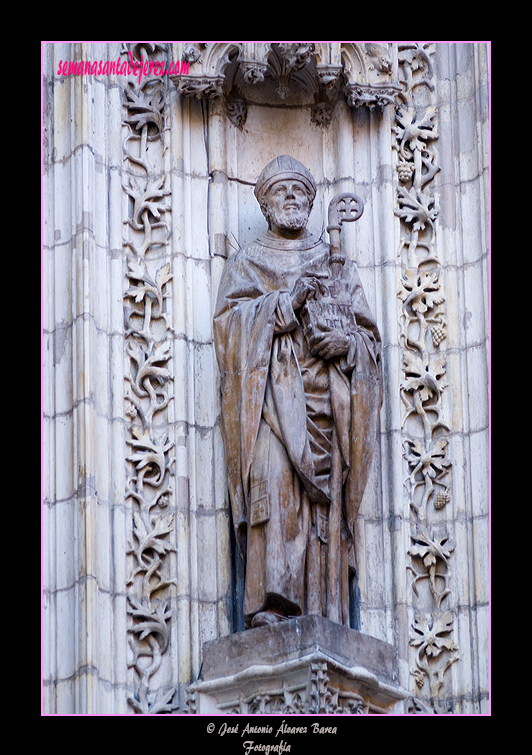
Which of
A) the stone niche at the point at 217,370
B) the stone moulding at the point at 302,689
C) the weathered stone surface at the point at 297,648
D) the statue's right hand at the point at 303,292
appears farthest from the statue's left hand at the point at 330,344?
the stone moulding at the point at 302,689

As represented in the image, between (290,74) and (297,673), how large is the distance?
354 centimetres

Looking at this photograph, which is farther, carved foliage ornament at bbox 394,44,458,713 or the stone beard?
carved foliage ornament at bbox 394,44,458,713

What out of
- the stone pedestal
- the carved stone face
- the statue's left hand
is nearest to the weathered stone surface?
the stone pedestal

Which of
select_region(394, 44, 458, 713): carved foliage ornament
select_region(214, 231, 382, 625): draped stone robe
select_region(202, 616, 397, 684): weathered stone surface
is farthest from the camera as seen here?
select_region(394, 44, 458, 713): carved foliage ornament

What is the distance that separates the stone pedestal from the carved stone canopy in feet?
10.2

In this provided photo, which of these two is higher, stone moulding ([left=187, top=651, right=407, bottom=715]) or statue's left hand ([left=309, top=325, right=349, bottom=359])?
statue's left hand ([left=309, top=325, right=349, bottom=359])

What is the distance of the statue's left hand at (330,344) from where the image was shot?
10906 millimetres

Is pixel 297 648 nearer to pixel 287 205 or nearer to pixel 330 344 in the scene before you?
pixel 330 344

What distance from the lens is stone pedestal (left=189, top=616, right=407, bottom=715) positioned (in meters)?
10.3

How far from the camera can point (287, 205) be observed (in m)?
11.4

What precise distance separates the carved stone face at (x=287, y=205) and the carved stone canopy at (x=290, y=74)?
2.26 feet

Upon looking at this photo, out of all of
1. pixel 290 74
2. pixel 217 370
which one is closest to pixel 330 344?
pixel 217 370

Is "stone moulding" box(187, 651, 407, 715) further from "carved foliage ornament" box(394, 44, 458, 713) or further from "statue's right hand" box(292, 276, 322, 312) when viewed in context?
"statue's right hand" box(292, 276, 322, 312)

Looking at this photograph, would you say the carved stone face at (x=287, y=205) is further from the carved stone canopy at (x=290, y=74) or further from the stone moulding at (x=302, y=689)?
the stone moulding at (x=302, y=689)
